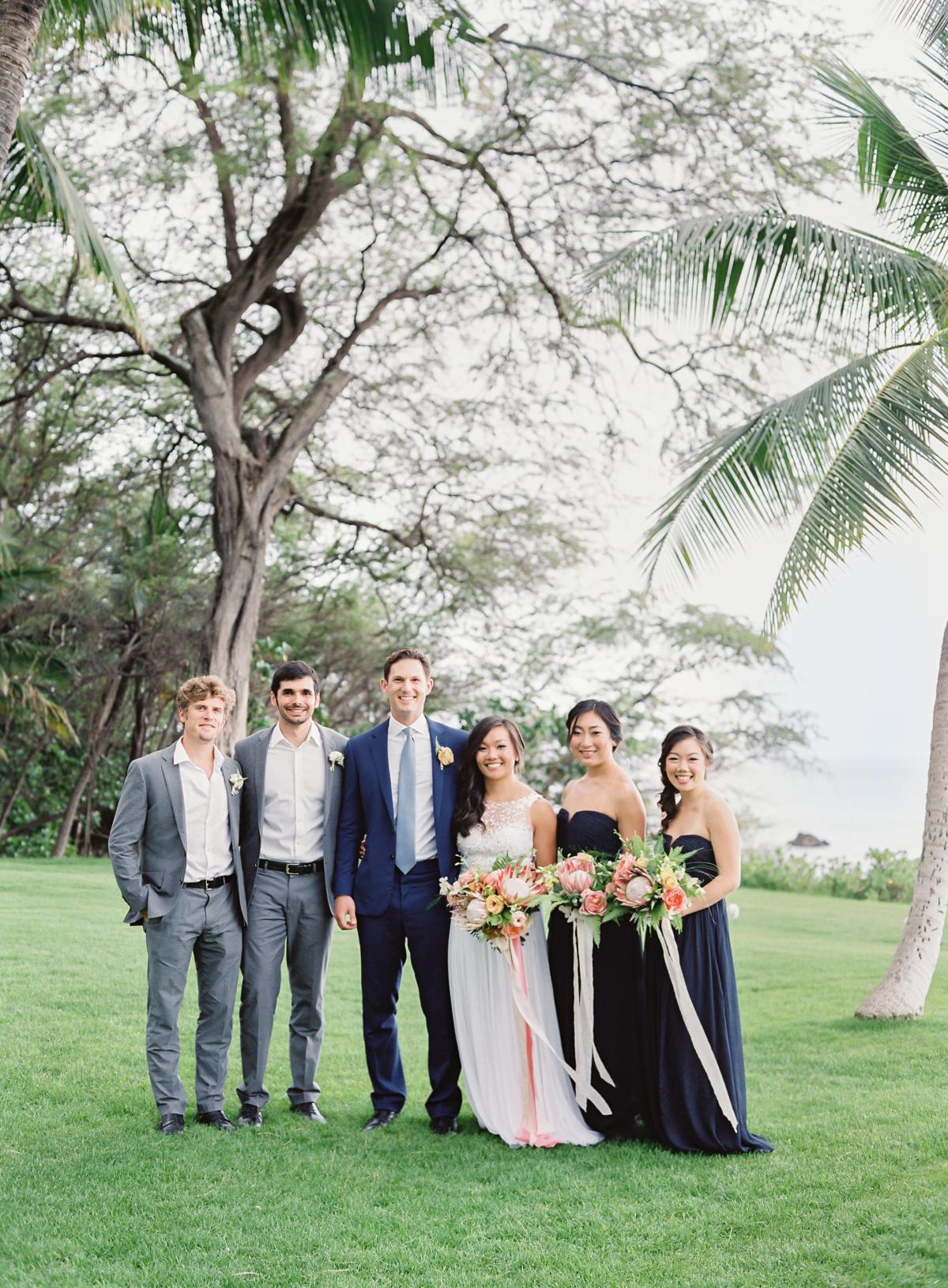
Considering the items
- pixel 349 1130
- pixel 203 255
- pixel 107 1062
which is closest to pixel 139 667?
pixel 203 255

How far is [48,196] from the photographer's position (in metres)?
7.49

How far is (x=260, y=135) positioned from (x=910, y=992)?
10.9 meters

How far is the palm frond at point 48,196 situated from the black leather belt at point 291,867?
4.08 meters

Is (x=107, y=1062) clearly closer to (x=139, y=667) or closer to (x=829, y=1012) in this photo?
(x=829, y=1012)

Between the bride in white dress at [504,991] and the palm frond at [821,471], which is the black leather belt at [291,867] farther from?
the palm frond at [821,471]

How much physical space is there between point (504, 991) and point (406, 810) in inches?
35.8

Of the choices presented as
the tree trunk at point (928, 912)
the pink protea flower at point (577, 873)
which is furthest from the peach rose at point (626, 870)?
the tree trunk at point (928, 912)

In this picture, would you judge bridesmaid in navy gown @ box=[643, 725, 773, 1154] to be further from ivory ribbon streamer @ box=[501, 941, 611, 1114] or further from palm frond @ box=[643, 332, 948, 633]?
palm frond @ box=[643, 332, 948, 633]

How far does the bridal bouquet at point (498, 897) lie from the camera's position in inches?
207

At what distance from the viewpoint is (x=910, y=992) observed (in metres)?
8.11

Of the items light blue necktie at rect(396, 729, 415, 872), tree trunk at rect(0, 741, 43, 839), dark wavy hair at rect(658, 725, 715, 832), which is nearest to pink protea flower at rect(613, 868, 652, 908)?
dark wavy hair at rect(658, 725, 715, 832)

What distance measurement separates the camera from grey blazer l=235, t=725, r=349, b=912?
18.7ft

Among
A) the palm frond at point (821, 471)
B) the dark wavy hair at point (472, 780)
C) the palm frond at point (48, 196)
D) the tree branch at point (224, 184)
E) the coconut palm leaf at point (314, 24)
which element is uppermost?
the tree branch at point (224, 184)

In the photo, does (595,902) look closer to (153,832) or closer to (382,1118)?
(382,1118)
